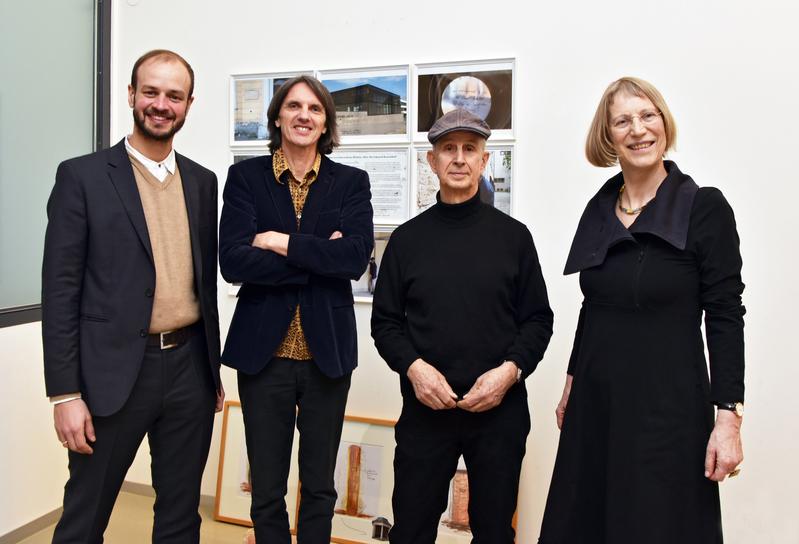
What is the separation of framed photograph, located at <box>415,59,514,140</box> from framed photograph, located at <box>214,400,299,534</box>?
5.61ft

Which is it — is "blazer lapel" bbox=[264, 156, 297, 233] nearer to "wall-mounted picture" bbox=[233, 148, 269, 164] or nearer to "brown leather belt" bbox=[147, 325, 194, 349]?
"brown leather belt" bbox=[147, 325, 194, 349]

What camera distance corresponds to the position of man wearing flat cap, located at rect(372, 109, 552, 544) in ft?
5.98

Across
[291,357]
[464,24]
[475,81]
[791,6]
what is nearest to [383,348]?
[291,357]

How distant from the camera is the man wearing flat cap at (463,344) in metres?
1.82

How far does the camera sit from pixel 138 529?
9.64 feet

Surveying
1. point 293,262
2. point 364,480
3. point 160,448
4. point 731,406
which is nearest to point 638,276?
point 731,406

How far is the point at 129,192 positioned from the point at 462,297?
1026 mm

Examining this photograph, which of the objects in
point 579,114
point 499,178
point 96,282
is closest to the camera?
point 96,282

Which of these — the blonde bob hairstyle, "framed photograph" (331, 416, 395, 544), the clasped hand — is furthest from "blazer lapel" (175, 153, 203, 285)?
"framed photograph" (331, 416, 395, 544)

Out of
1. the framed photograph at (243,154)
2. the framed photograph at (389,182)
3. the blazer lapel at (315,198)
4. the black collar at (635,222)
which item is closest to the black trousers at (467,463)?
the black collar at (635,222)

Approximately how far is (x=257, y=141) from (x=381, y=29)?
2.72 feet

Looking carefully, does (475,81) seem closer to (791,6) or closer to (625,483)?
(791,6)

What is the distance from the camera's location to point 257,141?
3.12 meters

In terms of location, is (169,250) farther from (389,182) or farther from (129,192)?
(389,182)
